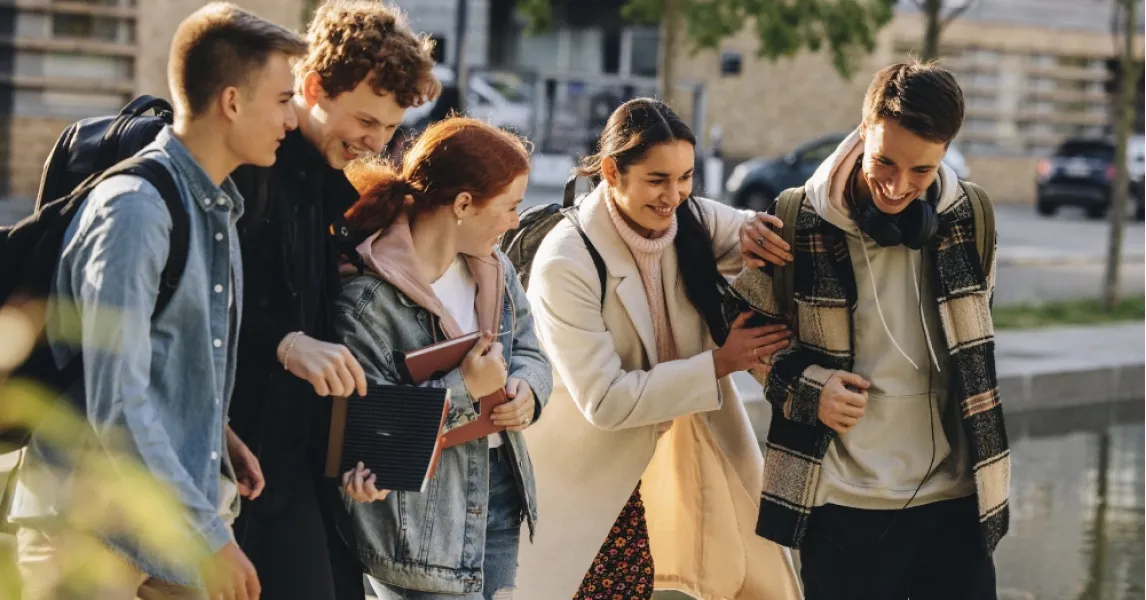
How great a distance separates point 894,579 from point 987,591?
0.21 m

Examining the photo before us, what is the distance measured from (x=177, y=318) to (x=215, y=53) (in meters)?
0.44

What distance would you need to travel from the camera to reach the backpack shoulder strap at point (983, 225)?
3.57 m

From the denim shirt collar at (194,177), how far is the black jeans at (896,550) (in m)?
1.67

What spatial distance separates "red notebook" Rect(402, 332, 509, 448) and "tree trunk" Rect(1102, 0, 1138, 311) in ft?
36.8

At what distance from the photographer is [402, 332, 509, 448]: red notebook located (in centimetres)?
320

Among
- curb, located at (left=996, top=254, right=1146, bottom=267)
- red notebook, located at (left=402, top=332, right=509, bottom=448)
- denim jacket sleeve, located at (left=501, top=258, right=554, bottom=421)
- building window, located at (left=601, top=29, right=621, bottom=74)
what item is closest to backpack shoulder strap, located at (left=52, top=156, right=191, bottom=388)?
red notebook, located at (left=402, top=332, right=509, bottom=448)

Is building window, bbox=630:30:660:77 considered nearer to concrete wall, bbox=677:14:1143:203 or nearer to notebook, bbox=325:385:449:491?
concrete wall, bbox=677:14:1143:203

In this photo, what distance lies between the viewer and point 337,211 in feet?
10.5

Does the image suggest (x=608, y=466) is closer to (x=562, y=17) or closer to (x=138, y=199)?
(x=138, y=199)

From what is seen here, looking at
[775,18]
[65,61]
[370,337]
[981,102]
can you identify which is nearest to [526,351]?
[370,337]

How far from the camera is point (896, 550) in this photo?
3.59m

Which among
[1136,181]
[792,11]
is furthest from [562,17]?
[792,11]

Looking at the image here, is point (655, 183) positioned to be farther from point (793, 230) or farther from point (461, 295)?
point (461, 295)

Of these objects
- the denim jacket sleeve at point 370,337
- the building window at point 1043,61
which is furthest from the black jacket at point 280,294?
the building window at point 1043,61
